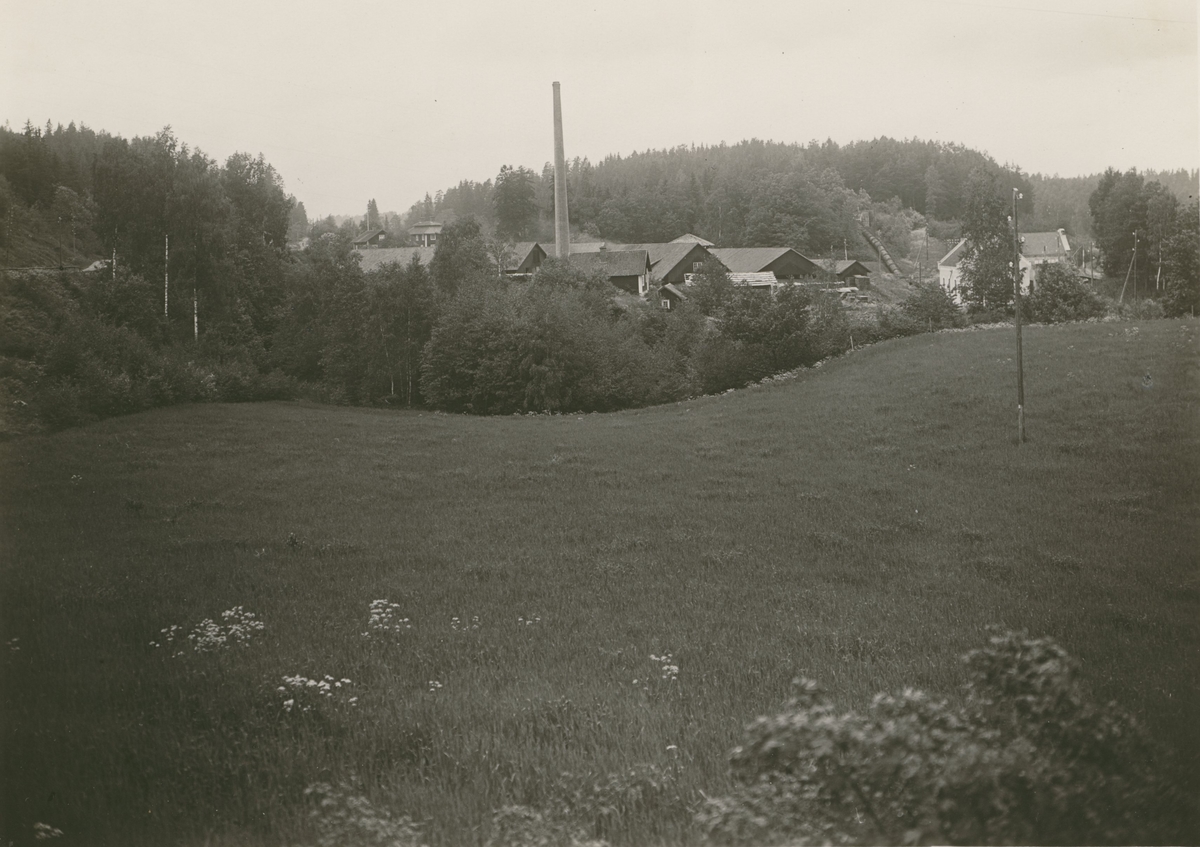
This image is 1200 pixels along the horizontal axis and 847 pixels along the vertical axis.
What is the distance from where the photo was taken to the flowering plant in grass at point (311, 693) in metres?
4.48

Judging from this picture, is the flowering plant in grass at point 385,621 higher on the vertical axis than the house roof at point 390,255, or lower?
lower

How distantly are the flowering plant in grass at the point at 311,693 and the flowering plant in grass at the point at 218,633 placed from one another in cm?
87

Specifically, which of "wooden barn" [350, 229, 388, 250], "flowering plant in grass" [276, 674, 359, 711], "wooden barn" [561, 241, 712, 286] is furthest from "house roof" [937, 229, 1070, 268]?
"flowering plant in grass" [276, 674, 359, 711]

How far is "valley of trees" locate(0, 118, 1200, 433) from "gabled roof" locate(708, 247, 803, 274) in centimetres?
43

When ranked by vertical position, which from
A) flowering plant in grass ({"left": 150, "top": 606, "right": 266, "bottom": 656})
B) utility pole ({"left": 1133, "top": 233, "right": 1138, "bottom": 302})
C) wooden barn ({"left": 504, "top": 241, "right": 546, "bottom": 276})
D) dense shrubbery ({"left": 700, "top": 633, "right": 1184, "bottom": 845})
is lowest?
flowering plant in grass ({"left": 150, "top": 606, "right": 266, "bottom": 656})

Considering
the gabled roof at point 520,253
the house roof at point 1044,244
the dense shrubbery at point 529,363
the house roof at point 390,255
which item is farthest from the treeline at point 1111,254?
the house roof at point 390,255

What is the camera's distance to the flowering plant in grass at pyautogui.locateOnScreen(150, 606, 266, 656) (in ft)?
17.5

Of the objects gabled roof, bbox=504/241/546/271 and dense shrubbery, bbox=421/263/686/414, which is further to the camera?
gabled roof, bbox=504/241/546/271

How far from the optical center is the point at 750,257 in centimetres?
3334

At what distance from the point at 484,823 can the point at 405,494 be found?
6701mm

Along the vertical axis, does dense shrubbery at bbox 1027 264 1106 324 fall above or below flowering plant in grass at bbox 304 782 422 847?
above

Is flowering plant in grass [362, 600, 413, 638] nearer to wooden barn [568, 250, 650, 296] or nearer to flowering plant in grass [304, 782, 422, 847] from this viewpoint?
flowering plant in grass [304, 782, 422, 847]

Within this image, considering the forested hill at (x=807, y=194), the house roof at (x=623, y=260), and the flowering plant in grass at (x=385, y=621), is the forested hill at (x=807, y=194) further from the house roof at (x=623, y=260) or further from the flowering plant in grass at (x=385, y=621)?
the flowering plant in grass at (x=385, y=621)

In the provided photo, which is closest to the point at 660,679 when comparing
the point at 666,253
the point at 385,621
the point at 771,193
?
the point at 385,621
